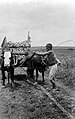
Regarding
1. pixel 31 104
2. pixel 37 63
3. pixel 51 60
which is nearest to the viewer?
pixel 31 104

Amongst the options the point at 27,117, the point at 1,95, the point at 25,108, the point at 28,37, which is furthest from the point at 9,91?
the point at 28,37

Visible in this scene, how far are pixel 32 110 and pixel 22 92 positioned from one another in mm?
2514

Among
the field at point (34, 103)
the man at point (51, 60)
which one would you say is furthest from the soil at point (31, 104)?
the man at point (51, 60)

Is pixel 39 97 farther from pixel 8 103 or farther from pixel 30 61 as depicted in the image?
pixel 30 61

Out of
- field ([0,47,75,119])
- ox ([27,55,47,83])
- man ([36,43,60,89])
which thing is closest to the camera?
field ([0,47,75,119])

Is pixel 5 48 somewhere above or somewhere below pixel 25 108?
above

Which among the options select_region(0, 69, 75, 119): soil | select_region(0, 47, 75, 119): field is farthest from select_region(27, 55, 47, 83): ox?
select_region(0, 69, 75, 119): soil

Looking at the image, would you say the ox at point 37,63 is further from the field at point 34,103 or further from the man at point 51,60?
the man at point 51,60

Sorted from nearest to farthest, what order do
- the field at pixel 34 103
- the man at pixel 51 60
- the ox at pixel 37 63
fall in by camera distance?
the field at pixel 34 103 < the man at pixel 51 60 < the ox at pixel 37 63

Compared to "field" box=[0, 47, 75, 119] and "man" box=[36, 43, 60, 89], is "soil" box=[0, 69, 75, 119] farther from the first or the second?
"man" box=[36, 43, 60, 89]

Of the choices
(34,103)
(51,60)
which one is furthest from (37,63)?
(34,103)

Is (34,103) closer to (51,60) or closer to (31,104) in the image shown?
(31,104)

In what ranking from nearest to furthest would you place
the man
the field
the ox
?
the field, the man, the ox

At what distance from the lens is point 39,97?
7.81m
